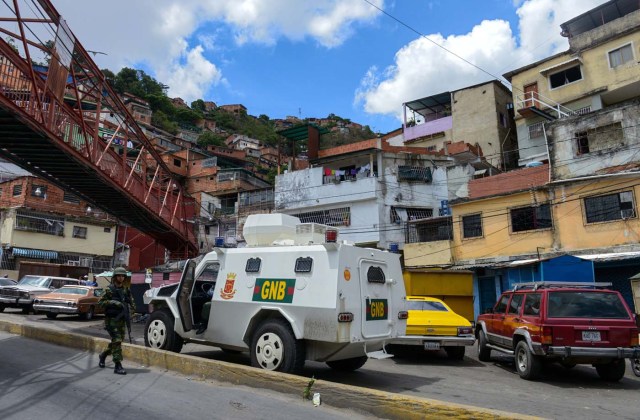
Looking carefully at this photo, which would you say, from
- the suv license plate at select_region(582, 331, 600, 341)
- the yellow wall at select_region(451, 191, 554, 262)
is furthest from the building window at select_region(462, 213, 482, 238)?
the suv license plate at select_region(582, 331, 600, 341)

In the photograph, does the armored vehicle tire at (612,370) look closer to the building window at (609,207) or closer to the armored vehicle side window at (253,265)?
the armored vehicle side window at (253,265)

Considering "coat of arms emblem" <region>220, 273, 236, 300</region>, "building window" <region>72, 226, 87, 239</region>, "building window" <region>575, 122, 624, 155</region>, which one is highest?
"building window" <region>575, 122, 624, 155</region>

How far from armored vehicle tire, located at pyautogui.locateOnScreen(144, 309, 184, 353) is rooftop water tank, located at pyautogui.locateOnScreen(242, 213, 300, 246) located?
2.24 meters

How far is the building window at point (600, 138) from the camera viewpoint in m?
20.3

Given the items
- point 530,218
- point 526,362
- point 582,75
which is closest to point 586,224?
point 530,218

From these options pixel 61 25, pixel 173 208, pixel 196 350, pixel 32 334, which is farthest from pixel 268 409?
pixel 173 208

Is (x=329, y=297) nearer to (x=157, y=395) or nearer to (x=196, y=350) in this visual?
(x=157, y=395)

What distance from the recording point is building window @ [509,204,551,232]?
68.4 feet

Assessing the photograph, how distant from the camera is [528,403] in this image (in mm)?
6254

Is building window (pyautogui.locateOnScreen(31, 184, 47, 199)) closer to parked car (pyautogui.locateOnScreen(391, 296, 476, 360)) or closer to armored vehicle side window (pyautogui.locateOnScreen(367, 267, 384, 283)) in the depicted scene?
parked car (pyautogui.locateOnScreen(391, 296, 476, 360))

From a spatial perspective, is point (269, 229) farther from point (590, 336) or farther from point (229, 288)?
point (590, 336)

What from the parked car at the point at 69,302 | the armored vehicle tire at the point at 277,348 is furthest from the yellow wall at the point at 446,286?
the parked car at the point at 69,302

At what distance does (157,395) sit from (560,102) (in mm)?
32520

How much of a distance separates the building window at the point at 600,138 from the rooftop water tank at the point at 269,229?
18.6m
